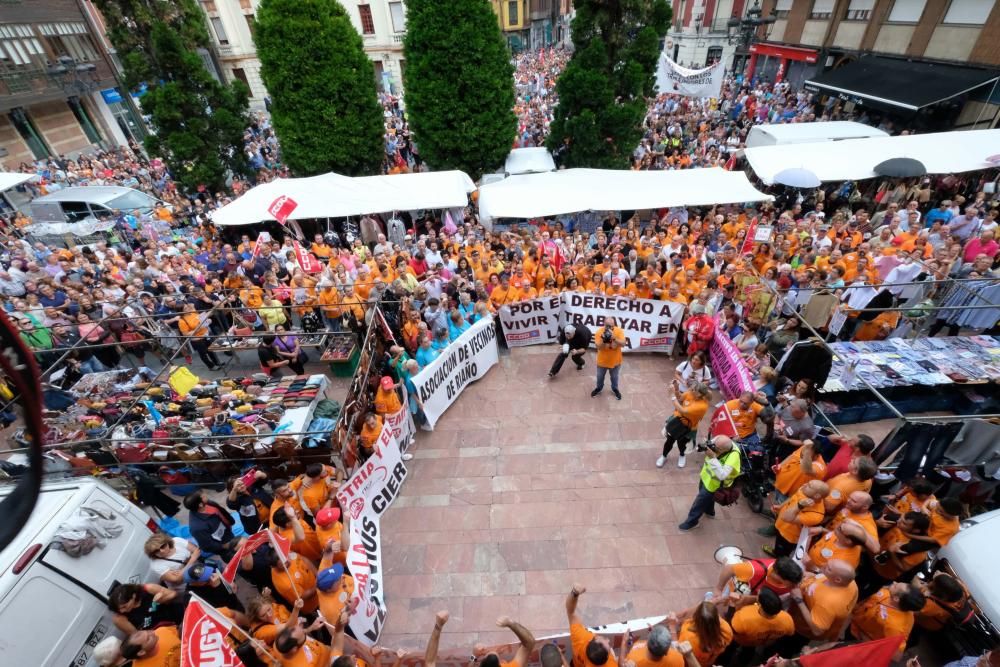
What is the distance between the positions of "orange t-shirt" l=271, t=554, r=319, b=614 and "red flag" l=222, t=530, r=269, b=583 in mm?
329

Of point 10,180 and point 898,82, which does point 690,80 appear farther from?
point 10,180

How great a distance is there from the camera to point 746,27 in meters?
29.7

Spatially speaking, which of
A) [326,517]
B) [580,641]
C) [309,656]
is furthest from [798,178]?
[309,656]

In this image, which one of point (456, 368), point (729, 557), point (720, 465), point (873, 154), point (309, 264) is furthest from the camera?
point (873, 154)

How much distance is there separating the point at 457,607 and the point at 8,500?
181 inches

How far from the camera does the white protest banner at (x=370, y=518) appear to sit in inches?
188

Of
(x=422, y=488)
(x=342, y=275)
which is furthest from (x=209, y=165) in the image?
(x=422, y=488)

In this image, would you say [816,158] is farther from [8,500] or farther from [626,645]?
[8,500]

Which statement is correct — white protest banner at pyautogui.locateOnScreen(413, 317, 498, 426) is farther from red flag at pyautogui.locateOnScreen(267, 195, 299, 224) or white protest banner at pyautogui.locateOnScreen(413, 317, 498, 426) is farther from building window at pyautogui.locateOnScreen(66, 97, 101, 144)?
building window at pyautogui.locateOnScreen(66, 97, 101, 144)

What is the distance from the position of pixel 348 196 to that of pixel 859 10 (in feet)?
95.5

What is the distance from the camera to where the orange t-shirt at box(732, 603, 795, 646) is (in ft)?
12.6

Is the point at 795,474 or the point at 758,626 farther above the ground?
the point at 758,626

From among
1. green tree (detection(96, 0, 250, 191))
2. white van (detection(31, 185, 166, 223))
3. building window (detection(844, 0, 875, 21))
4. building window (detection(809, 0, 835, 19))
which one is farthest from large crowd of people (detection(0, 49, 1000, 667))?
building window (detection(809, 0, 835, 19))

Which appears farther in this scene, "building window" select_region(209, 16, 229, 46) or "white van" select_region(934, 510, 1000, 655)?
"building window" select_region(209, 16, 229, 46)
